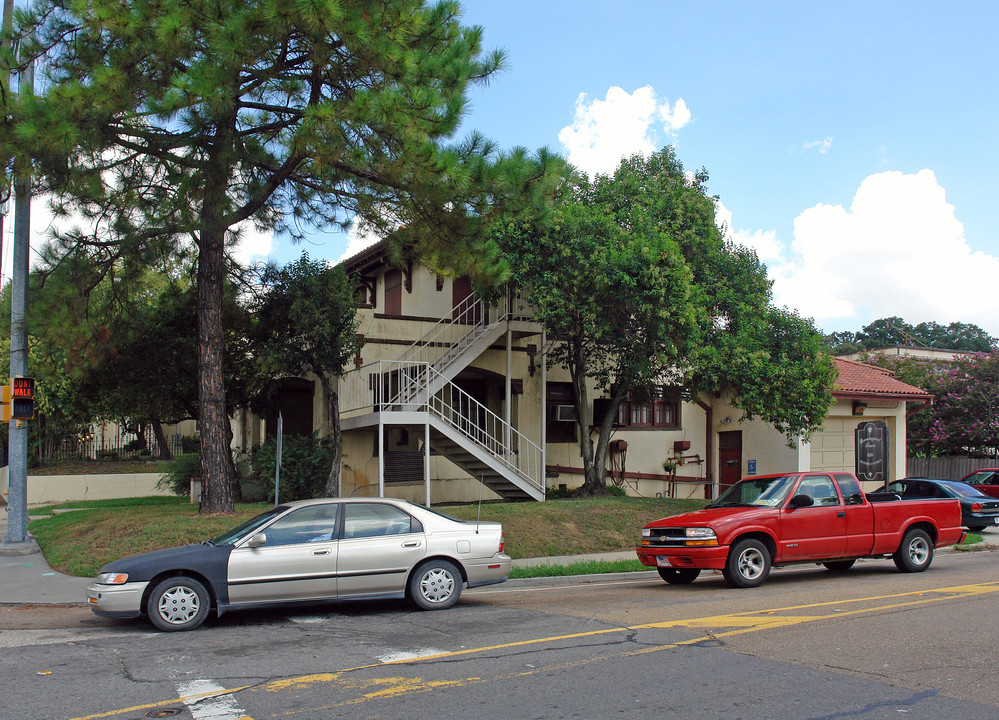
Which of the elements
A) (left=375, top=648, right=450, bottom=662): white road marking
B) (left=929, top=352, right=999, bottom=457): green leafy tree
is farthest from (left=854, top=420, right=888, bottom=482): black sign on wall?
(left=375, top=648, right=450, bottom=662): white road marking

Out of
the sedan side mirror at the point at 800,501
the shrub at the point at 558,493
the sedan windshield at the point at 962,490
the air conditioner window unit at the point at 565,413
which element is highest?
the air conditioner window unit at the point at 565,413

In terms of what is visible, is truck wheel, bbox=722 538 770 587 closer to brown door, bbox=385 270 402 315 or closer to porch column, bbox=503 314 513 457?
porch column, bbox=503 314 513 457

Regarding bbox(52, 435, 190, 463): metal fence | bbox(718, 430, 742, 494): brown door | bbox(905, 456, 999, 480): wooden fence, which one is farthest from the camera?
bbox(52, 435, 190, 463): metal fence

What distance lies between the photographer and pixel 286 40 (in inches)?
531

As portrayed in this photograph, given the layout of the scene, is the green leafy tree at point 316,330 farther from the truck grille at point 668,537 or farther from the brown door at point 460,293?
the truck grille at point 668,537

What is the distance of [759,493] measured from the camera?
39.8 ft

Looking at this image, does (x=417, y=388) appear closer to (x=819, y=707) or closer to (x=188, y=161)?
(x=188, y=161)

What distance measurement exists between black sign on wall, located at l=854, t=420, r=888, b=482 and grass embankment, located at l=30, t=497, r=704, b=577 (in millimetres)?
8010

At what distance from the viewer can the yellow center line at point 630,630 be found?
20.7 ft

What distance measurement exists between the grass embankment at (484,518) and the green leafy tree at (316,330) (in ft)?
9.44

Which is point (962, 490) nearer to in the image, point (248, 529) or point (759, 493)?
point (759, 493)

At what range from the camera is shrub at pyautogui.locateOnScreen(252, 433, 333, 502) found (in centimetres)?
1845

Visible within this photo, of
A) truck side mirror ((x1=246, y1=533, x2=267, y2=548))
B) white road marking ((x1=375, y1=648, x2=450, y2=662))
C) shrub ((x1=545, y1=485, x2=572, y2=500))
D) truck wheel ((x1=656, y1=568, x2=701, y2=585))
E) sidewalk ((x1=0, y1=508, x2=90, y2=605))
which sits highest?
truck side mirror ((x1=246, y1=533, x2=267, y2=548))

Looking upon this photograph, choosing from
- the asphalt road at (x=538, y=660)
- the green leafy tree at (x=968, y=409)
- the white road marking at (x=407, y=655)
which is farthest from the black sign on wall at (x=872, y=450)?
the white road marking at (x=407, y=655)
